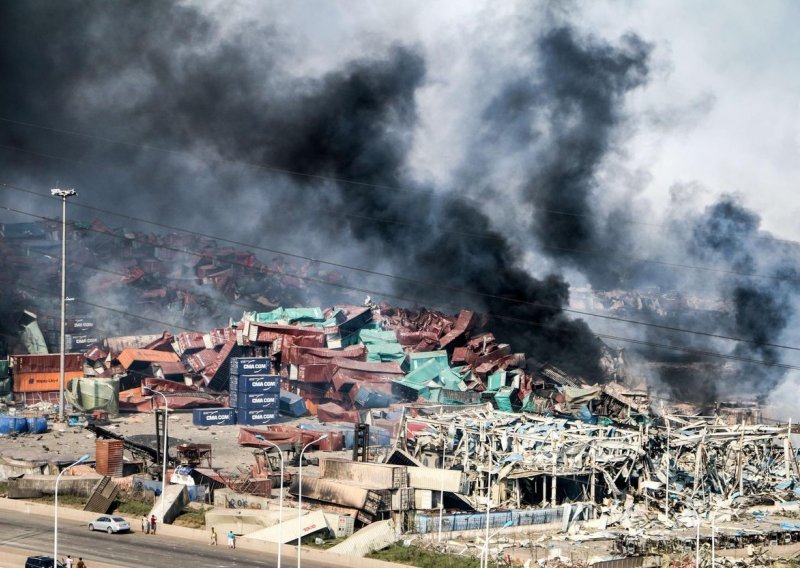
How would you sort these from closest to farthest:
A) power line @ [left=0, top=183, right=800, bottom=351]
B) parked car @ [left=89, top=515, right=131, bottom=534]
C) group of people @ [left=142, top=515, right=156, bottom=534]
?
parked car @ [left=89, top=515, right=131, bottom=534]
group of people @ [left=142, top=515, right=156, bottom=534]
power line @ [left=0, top=183, right=800, bottom=351]

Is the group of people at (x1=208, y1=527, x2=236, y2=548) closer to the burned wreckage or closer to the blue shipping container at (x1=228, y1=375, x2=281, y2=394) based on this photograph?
the burned wreckage

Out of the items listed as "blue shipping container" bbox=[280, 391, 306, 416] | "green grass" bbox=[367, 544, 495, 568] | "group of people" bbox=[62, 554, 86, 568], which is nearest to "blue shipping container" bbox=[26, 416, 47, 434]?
"blue shipping container" bbox=[280, 391, 306, 416]

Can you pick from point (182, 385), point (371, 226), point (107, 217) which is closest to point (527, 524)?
point (182, 385)

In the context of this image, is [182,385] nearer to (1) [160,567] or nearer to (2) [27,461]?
(2) [27,461]

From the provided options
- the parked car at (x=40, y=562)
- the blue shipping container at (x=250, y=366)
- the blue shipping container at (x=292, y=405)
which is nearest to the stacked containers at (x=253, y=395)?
the blue shipping container at (x=250, y=366)

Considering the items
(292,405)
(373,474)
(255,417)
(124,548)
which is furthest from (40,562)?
(292,405)

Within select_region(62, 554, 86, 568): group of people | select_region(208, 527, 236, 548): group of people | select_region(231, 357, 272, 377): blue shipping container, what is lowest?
select_region(208, 527, 236, 548): group of people
